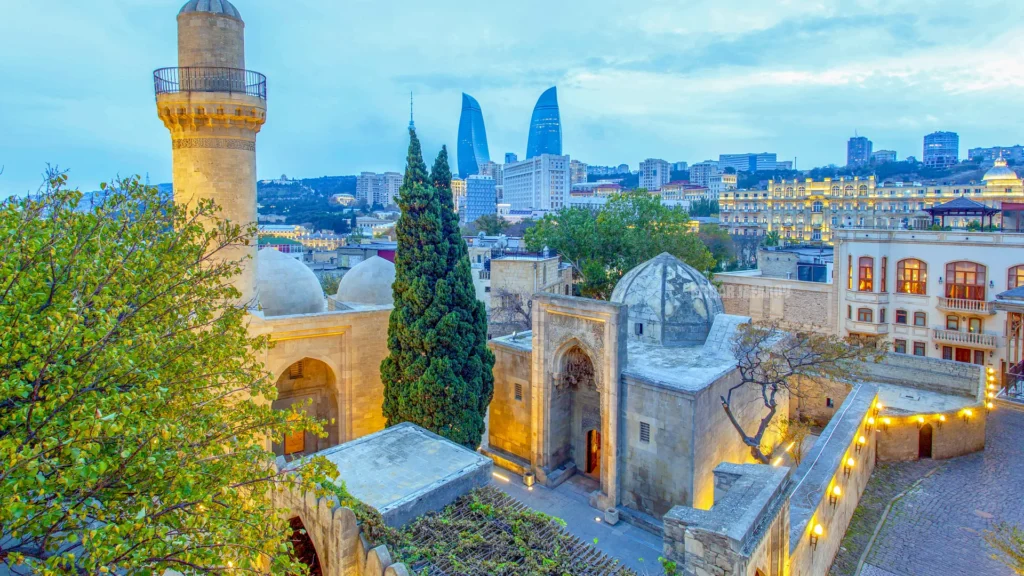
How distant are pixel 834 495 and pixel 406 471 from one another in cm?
991

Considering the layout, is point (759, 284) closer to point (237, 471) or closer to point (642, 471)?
point (642, 471)

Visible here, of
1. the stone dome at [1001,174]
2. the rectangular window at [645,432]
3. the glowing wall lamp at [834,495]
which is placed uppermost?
the stone dome at [1001,174]

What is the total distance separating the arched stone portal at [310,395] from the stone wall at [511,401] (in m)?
5.44

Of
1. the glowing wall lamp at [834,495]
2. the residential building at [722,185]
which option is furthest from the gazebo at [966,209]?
the residential building at [722,185]

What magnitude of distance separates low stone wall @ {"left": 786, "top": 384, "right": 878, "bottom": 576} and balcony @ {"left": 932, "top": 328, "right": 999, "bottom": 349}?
1548 cm

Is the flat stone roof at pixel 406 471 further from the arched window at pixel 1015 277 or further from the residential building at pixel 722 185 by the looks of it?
the residential building at pixel 722 185

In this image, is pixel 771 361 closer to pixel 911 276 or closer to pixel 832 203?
pixel 911 276

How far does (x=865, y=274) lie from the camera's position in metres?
31.6

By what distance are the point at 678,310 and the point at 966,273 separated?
1906 cm

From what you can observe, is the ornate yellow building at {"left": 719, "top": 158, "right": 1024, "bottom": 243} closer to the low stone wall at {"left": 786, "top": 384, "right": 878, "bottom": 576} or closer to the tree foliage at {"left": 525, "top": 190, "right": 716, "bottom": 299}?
the tree foliage at {"left": 525, "top": 190, "right": 716, "bottom": 299}

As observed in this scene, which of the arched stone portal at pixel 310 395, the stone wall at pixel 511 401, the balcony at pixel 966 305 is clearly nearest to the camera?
the arched stone portal at pixel 310 395

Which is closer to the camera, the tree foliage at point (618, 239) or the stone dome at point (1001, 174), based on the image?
the tree foliage at point (618, 239)

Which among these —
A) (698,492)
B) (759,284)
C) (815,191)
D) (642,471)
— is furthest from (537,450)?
(815,191)

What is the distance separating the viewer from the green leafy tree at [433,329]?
16719 millimetres
